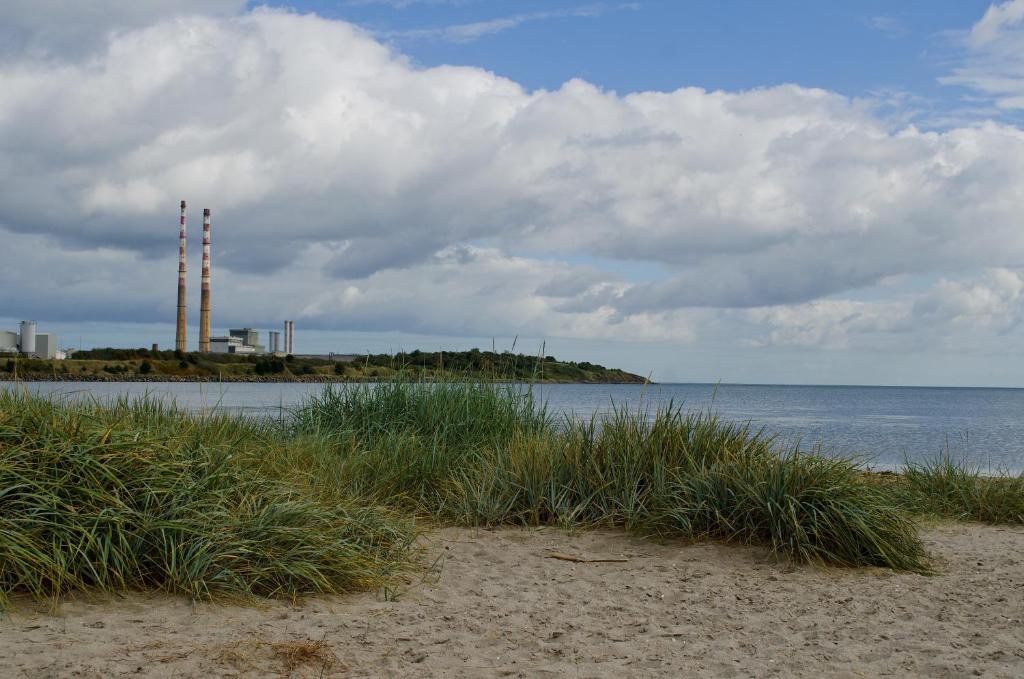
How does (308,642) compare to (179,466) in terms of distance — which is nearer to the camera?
(308,642)

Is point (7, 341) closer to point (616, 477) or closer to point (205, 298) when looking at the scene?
point (205, 298)

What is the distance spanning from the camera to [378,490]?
8.33m

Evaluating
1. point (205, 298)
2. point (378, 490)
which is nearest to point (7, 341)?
point (205, 298)

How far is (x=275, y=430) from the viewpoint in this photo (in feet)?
Answer: 33.5

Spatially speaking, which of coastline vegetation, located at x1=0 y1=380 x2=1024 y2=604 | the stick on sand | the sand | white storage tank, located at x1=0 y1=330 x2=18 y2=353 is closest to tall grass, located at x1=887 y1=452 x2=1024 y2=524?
coastline vegetation, located at x1=0 y1=380 x2=1024 y2=604

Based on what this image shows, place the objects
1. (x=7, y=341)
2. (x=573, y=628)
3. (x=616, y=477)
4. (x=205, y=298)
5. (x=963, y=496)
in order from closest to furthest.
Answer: (x=573, y=628)
(x=616, y=477)
(x=963, y=496)
(x=7, y=341)
(x=205, y=298)

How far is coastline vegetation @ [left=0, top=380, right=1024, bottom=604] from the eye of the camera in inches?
214

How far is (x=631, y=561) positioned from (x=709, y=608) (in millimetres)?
1315

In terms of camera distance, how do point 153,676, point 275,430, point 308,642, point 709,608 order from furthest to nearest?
point 275,430 → point 709,608 → point 308,642 → point 153,676

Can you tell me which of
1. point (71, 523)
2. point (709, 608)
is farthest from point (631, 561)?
point (71, 523)

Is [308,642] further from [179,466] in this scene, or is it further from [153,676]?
[179,466]

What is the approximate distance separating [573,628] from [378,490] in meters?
3.50

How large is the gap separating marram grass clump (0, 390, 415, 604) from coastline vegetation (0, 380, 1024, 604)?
1 cm

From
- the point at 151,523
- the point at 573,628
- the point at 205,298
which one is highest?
the point at 205,298
